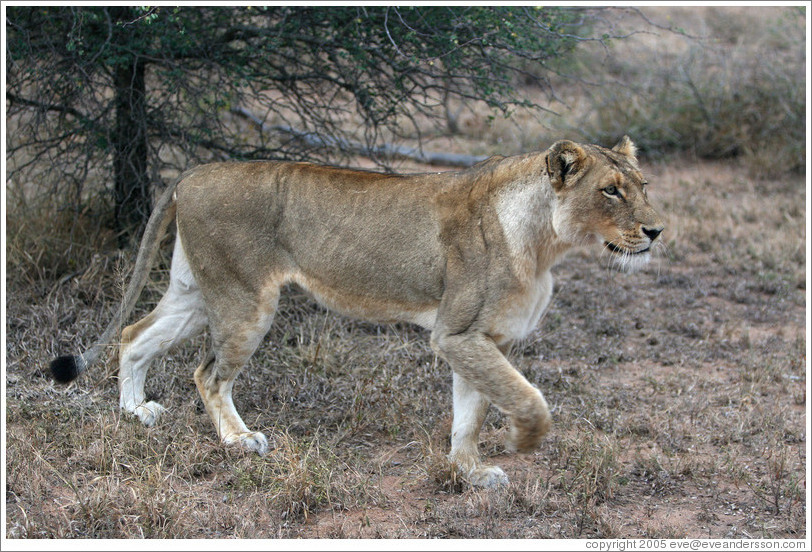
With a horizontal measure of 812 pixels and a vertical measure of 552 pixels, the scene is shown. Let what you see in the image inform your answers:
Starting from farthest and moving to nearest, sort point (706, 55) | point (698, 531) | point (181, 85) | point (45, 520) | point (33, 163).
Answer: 1. point (706, 55)
2. point (33, 163)
3. point (181, 85)
4. point (698, 531)
5. point (45, 520)

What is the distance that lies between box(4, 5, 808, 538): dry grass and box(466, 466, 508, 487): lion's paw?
0.23 feet

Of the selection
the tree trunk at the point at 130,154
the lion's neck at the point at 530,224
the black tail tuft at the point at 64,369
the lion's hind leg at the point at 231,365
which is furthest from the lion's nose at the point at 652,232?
the tree trunk at the point at 130,154

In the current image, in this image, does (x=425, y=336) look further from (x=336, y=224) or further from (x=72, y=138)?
(x=72, y=138)

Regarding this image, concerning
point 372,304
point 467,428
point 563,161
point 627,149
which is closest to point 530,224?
point 563,161

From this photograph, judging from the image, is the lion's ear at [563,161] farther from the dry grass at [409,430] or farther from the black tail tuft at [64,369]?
the black tail tuft at [64,369]

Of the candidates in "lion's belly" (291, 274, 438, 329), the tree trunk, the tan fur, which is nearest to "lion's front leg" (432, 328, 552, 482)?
the tan fur

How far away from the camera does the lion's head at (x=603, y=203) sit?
373cm

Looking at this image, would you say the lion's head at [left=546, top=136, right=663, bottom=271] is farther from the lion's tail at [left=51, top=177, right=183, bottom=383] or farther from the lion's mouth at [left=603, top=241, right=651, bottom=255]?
the lion's tail at [left=51, top=177, right=183, bottom=383]

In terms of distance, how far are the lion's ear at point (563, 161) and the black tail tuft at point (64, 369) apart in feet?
7.84

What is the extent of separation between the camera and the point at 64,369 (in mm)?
4289

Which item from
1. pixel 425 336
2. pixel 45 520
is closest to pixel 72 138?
pixel 425 336

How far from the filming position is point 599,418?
15.7ft

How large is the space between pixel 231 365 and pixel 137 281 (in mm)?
660

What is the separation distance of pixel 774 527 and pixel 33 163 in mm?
4910
